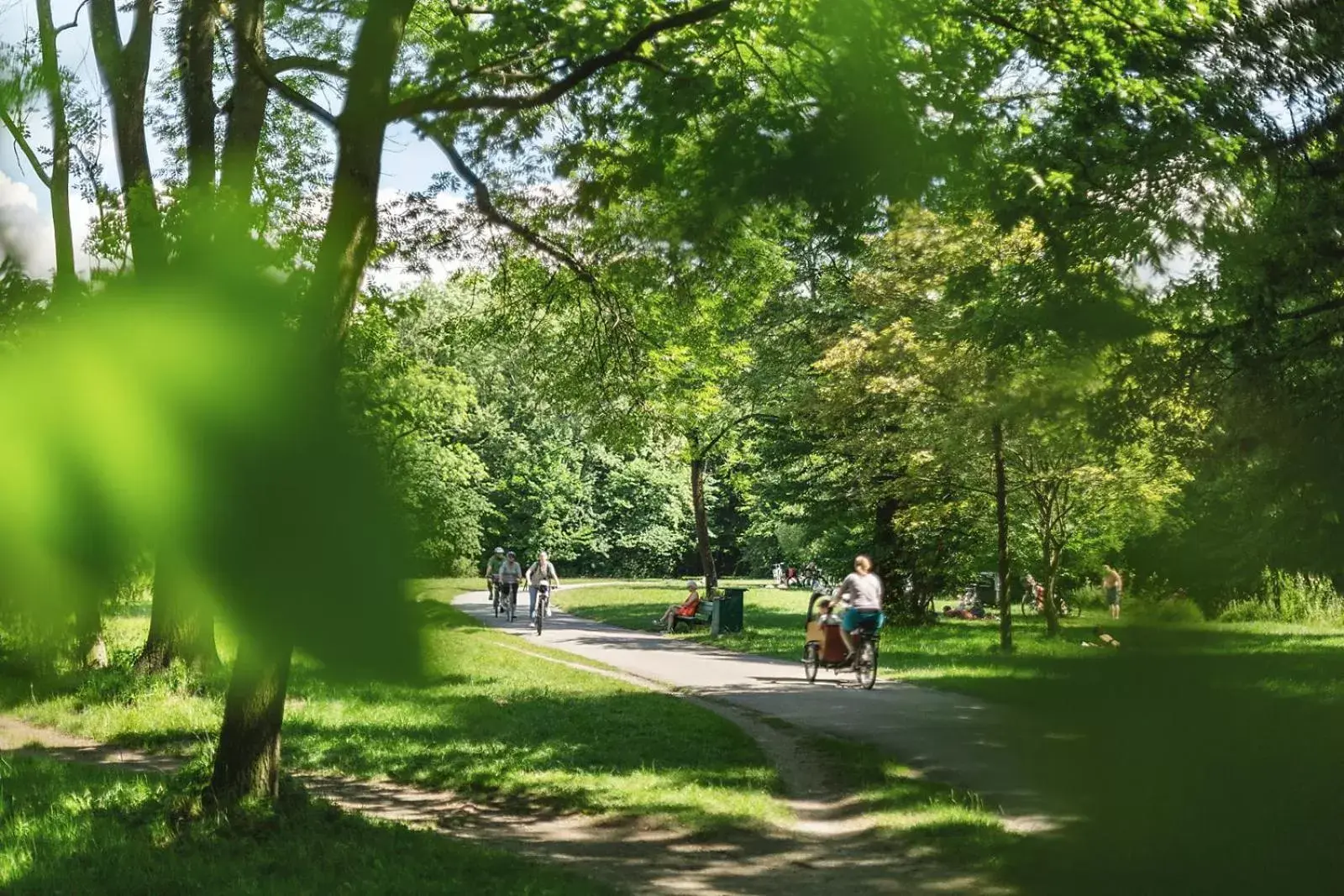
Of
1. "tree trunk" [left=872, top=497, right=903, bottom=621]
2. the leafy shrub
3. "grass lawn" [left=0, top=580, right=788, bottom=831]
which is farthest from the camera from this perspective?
"tree trunk" [left=872, top=497, right=903, bottom=621]

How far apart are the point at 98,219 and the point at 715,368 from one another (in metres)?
14.0

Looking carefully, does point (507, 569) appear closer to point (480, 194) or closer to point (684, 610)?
point (480, 194)

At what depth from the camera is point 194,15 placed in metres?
1.08

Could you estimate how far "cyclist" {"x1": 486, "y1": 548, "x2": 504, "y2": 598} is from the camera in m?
0.67

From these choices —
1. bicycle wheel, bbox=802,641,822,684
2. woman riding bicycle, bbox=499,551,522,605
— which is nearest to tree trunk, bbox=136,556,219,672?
woman riding bicycle, bbox=499,551,522,605

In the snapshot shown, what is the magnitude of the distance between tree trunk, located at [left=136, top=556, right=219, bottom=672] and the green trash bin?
2478cm

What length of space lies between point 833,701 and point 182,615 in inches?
573

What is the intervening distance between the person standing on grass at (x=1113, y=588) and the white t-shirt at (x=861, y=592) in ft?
50.6

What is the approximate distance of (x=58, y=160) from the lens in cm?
72

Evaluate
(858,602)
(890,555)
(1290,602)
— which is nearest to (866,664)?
(858,602)

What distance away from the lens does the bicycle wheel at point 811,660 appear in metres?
16.8

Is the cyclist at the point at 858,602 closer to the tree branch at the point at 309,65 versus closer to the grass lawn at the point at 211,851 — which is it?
the grass lawn at the point at 211,851

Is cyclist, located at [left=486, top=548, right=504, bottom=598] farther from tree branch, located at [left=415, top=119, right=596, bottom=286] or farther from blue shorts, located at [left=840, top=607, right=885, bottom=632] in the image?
blue shorts, located at [left=840, top=607, right=885, bottom=632]

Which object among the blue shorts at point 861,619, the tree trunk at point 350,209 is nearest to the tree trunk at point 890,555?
the blue shorts at point 861,619
